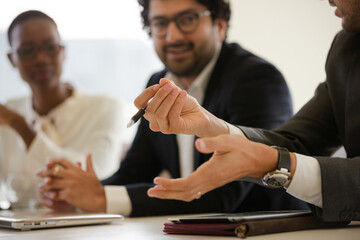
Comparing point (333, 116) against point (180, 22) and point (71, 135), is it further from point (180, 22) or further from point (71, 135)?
point (71, 135)

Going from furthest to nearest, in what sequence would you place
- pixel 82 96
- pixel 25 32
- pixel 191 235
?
1. pixel 82 96
2. pixel 25 32
3. pixel 191 235

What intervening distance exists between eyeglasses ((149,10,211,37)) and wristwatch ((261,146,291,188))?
1170 millimetres

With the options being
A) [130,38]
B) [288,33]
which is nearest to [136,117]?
[288,33]

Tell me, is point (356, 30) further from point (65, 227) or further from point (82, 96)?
point (82, 96)

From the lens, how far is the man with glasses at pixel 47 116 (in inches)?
78.4

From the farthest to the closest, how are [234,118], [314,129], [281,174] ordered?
[234,118] → [314,129] → [281,174]

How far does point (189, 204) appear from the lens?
1.50 meters

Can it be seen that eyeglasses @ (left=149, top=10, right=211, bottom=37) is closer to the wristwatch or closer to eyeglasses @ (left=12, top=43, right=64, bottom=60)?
eyeglasses @ (left=12, top=43, right=64, bottom=60)

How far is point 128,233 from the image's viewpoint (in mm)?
1004

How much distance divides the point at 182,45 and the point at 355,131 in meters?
1.04

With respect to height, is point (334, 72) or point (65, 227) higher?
point (334, 72)

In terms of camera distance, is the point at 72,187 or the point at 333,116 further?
the point at 72,187

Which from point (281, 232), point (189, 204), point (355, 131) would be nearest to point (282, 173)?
point (281, 232)

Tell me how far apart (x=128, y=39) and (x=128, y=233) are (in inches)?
113
